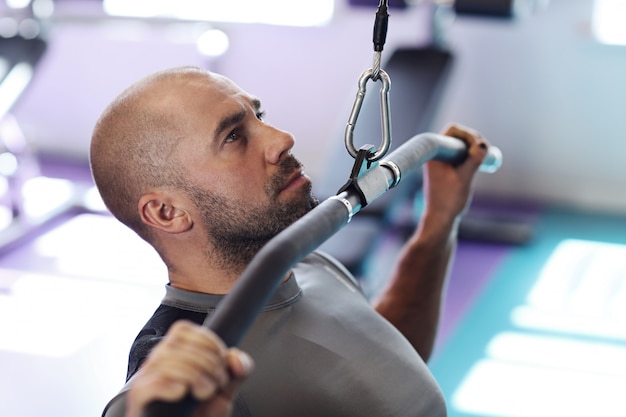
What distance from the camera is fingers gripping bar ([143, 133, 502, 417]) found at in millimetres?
953

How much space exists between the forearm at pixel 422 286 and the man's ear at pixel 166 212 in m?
0.58

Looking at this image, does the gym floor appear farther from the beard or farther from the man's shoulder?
the beard

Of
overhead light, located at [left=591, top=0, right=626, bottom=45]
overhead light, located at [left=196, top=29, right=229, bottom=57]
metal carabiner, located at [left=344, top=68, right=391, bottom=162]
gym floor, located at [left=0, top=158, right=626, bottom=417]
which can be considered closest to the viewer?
metal carabiner, located at [left=344, top=68, right=391, bottom=162]

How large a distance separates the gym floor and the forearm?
0.92 m

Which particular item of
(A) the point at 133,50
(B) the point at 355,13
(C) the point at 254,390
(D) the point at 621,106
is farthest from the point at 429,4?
(C) the point at 254,390

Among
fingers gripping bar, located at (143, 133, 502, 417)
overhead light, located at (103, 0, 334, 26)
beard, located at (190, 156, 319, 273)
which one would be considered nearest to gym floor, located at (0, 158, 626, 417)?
overhead light, located at (103, 0, 334, 26)

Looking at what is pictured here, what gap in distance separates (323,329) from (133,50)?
3806mm

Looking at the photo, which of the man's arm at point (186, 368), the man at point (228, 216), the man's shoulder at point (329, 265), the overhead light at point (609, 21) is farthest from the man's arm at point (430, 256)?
the overhead light at point (609, 21)

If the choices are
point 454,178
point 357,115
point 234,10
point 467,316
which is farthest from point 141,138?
point 234,10

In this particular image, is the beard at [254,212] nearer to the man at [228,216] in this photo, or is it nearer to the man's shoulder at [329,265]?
the man at [228,216]

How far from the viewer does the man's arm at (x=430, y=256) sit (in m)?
1.96

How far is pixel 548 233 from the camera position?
13.8 feet

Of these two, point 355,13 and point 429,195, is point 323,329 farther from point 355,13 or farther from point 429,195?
point 355,13

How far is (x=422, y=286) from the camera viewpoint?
198 centimetres
